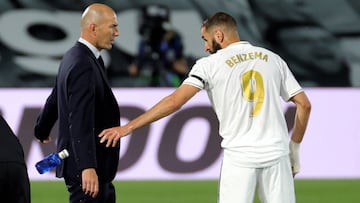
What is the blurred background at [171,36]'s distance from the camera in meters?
12.2

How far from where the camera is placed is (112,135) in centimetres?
538

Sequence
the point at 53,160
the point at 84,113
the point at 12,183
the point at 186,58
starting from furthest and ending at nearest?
the point at 186,58 < the point at 53,160 < the point at 84,113 < the point at 12,183

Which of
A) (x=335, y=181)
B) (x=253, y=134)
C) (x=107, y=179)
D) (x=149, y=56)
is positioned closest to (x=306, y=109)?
(x=253, y=134)

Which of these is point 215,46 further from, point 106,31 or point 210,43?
point 106,31

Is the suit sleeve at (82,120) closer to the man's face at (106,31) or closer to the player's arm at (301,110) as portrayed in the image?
the man's face at (106,31)

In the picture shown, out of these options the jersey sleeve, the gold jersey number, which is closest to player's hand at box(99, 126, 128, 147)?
the gold jersey number

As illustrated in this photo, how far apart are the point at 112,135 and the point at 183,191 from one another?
507 cm

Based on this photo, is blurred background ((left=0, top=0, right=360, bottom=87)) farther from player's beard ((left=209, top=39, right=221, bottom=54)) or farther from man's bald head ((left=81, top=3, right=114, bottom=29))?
man's bald head ((left=81, top=3, right=114, bottom=29))

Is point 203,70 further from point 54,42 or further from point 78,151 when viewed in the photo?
point 54,42

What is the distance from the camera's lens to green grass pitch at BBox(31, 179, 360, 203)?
975cm

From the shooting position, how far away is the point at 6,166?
433 centimetres

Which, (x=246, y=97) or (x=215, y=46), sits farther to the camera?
(x=215, y=46)

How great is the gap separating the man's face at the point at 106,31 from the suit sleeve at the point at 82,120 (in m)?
0.27

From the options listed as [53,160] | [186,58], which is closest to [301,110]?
[53,160]
